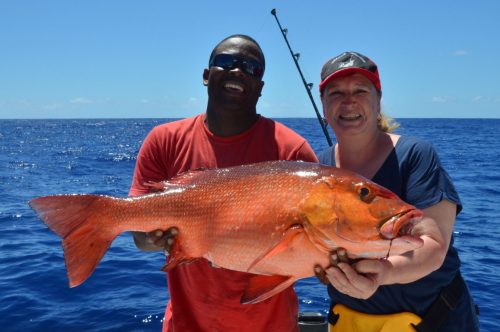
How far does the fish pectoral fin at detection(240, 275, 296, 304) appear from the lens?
2584 millimetres

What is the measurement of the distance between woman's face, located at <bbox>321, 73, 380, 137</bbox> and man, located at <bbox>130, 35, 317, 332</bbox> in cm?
29

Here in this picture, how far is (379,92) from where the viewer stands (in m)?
3.30

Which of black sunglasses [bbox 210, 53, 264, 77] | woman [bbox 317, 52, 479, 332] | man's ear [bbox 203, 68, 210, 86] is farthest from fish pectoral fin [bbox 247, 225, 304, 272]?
man's ear [bbox 203, 68, 210, 86]

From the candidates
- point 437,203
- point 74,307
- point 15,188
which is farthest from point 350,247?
point 15,188

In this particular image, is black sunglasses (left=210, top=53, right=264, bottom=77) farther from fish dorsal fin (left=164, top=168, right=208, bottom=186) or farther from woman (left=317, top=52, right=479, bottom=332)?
fish dorsal fin (left=164, top=168, right=208, bottom=186)

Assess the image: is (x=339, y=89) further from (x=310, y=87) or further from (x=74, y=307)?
(x=74, y=307)

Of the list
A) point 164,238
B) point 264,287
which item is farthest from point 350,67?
point 164,238

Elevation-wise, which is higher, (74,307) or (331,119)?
(331,119)

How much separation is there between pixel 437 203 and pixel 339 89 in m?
0.94

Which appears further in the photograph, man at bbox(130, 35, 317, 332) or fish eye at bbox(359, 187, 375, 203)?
man at bbox(130, 35, 317, 332)

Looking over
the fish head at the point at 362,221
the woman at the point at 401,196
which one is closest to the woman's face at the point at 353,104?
the woman at the point at 401,196

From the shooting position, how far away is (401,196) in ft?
9.73

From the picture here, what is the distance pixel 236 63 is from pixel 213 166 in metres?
0.68

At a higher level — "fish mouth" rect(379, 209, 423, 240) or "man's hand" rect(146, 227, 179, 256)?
"fish mouth" rect(379, 209, 423, 240)
